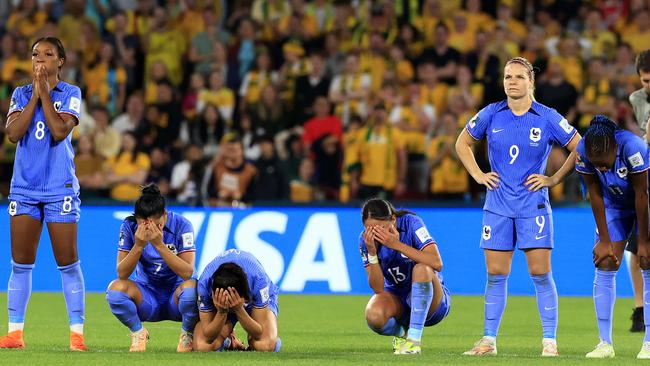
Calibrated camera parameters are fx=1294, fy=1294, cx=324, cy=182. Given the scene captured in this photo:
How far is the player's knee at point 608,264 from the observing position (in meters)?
8.70

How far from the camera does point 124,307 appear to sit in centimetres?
912

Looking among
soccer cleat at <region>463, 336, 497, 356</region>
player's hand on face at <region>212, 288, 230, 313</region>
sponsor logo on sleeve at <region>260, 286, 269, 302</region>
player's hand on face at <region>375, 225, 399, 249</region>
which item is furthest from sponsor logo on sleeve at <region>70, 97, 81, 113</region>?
soccer cleat at <region>463, 336, 497, 356</region>

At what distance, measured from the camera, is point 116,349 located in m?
9.44

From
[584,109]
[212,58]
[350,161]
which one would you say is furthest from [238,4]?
[584,109]

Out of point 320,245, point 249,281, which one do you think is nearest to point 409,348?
point 249,281

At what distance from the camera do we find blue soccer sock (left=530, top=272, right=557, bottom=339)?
29.1 feet

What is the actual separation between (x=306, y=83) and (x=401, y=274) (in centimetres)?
906

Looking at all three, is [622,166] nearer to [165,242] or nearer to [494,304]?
[494,304]

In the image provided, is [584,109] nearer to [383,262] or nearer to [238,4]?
[238,4]

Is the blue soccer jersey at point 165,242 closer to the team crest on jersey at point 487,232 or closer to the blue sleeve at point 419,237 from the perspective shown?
the blue sleeve at point 419,237

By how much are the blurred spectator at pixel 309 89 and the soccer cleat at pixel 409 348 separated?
936 cm

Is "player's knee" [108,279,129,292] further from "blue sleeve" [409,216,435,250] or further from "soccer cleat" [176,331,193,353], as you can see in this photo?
"blue sleeve" [409,216,435,250]

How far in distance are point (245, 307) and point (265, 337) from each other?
25 cm

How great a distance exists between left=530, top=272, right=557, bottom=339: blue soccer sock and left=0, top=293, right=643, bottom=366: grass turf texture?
237 millimetres
